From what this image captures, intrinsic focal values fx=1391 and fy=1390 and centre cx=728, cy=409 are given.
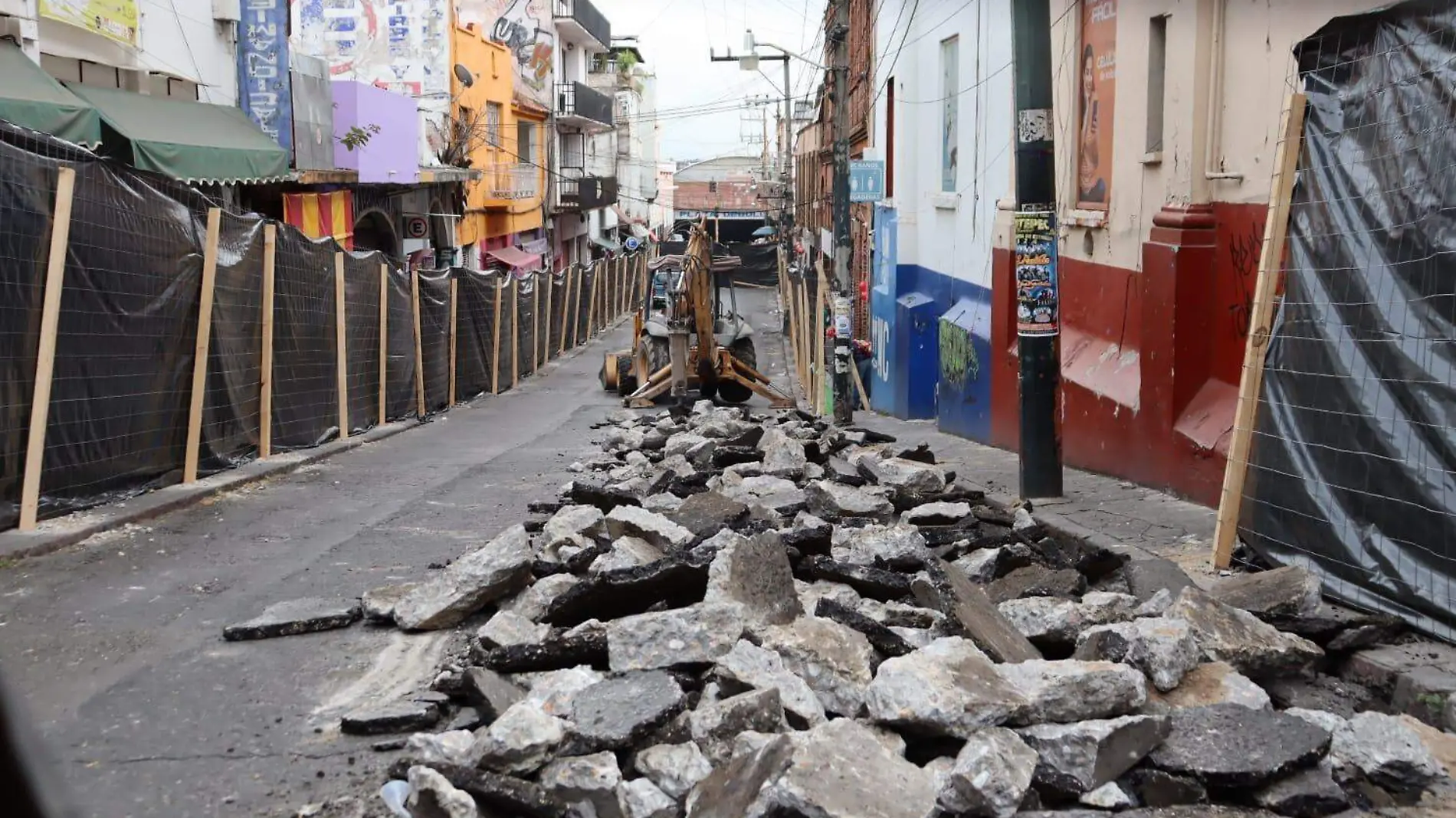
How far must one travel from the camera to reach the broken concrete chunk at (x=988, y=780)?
381 cm

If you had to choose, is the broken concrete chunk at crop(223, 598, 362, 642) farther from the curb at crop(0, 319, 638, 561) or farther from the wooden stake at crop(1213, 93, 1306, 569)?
the wooden stake at crop(1213, 93, 1306, 569)

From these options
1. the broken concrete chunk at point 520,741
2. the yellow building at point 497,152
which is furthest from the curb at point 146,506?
the yellow building at point 497,152

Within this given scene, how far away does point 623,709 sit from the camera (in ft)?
14.5

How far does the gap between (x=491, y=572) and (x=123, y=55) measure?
12.4 metres

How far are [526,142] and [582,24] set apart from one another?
11.1 meters

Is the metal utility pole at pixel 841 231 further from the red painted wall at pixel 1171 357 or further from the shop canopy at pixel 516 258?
the shop canopy at pixel 516 258

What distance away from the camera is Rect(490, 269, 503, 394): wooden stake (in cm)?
2411

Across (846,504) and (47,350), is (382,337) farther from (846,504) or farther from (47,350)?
(846,504)

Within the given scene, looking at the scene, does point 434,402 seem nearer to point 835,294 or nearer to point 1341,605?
point 835,294

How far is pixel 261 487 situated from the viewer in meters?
10.8

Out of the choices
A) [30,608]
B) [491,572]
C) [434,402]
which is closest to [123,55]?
[434,402]

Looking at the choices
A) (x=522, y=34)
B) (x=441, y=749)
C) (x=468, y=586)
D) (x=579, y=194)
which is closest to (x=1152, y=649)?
(x=441, y=749)

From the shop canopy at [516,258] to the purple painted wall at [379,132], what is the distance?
12864mm

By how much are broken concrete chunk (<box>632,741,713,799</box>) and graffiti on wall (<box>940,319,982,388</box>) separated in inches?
451
